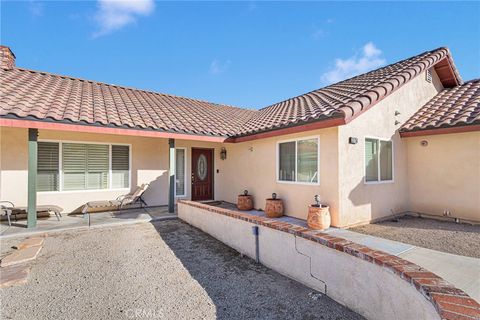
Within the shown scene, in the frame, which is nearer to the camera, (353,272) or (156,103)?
(353,272)

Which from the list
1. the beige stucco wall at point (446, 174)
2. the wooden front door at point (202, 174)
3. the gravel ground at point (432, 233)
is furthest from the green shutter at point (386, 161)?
the wooden front door at point (202, 174)

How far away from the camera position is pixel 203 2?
31.2 feet

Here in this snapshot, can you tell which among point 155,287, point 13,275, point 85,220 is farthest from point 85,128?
point 155,287

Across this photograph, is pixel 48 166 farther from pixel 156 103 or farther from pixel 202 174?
pixel 202 174

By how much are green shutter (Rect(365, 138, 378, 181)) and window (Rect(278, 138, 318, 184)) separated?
1.60 meters

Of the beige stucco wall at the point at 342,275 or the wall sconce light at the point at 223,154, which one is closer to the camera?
the beige stucco wall at the point at 342,275

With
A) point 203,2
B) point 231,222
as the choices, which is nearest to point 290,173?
point 231,222

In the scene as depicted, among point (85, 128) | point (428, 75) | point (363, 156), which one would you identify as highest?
point (428, 75)

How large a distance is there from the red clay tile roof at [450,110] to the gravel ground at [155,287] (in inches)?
271

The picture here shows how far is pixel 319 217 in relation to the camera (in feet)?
20.4

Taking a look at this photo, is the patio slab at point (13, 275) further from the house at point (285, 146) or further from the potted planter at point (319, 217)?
the potted planter at point (319, 217)

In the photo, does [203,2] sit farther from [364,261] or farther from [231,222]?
[364,261]

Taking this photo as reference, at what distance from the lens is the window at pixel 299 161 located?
23.7 ft

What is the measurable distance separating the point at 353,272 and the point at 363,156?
4781mm
